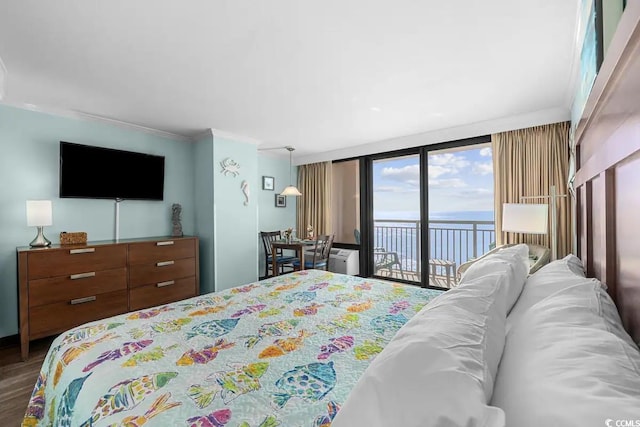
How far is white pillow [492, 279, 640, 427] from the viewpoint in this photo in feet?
1.46

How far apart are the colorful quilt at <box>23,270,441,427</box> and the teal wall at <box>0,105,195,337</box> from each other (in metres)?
2.39

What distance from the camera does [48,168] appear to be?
3.21 m

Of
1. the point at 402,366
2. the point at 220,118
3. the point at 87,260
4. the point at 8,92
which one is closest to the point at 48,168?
the point at 8,92

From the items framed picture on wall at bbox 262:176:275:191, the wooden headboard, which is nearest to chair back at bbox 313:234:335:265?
framed picture on wall at bbox 262:176:275:191

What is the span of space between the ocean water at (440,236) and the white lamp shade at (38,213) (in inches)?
177

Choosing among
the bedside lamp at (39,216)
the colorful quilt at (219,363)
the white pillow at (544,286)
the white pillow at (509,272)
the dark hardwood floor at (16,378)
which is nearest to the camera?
the colorful quilt at (219,363)

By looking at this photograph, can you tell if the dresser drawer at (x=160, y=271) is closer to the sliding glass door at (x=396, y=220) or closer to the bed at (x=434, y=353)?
the bed at (x=434, y=353)

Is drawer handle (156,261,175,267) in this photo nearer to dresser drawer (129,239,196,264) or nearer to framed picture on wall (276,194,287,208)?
dresser drawer (129,239,196,264)

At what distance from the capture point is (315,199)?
582 centimetres

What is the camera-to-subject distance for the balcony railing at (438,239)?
16.3 feet

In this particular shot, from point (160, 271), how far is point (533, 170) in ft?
15.6

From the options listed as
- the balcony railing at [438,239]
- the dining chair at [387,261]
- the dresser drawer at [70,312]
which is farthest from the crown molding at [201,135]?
the dining chair at [387,261]

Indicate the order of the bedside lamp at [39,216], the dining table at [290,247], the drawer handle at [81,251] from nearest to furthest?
the bedside lamp at [39,216]
the drawer handle at [81,251]
the dining table at [290,247]

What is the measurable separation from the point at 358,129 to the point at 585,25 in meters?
2.64
